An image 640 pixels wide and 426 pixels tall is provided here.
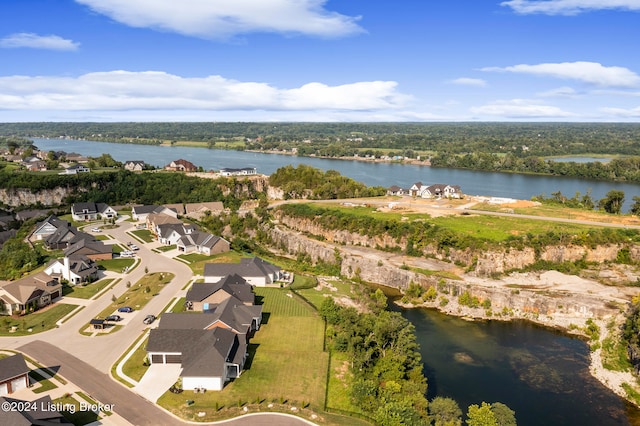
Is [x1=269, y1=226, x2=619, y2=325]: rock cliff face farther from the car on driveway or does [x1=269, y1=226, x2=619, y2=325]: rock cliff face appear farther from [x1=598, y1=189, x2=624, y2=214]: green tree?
the car on driveway

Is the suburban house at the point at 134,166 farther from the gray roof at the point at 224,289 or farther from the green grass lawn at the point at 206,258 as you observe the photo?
the gray roof at the point at 224,289

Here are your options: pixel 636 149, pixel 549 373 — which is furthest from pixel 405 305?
pixel 636 149

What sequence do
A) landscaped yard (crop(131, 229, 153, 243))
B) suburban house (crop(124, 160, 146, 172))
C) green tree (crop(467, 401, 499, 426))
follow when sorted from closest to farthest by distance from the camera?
green tree (crop(467, 401, 499, 426))
landscaped yard (crop(131, 229, 153, 243))
suburban house (crop(124, 160, 146, 172))

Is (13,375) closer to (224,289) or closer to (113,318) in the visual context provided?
(113,318)

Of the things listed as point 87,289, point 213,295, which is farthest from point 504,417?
point 87,289

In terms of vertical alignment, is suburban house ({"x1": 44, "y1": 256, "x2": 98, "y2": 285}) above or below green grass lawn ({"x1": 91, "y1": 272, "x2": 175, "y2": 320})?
above

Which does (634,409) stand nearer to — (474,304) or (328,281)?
(474,304)

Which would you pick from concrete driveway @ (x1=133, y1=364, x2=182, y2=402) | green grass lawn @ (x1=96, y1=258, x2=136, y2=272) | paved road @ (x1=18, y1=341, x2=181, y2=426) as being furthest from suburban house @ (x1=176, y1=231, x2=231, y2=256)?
concrete driveway @ (x1=133, y1=364, x2=182, y2=402)
